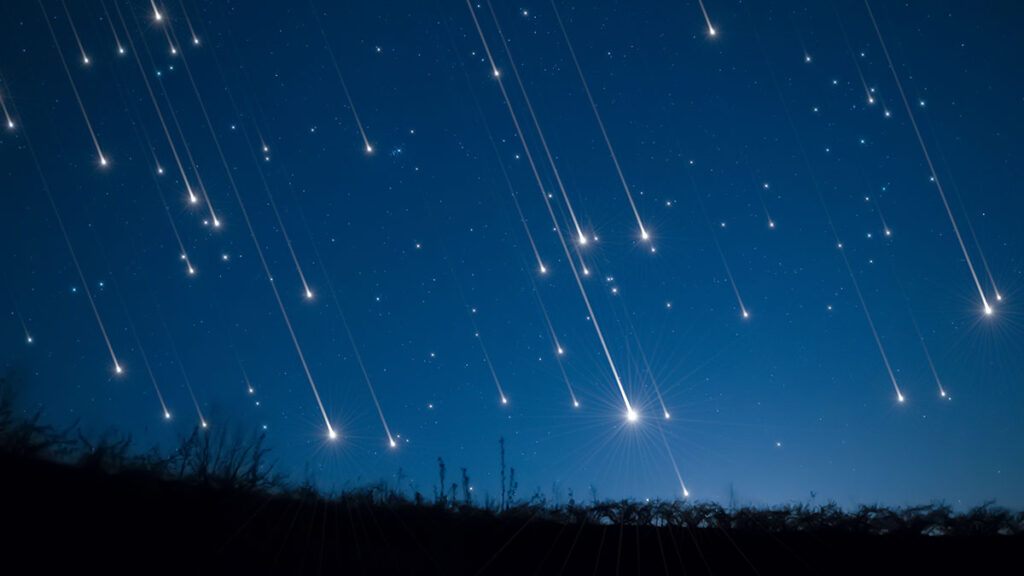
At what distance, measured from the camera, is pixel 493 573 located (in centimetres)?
412

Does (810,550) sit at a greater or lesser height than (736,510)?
lesser

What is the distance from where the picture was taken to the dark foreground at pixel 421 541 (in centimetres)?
350

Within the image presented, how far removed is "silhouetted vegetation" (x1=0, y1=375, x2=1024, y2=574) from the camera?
11.8 feet

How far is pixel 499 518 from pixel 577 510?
66cm

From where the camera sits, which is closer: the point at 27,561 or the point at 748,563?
the point at 27,561

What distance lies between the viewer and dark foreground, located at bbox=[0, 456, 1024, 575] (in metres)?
3.50

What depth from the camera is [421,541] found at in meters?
4.15

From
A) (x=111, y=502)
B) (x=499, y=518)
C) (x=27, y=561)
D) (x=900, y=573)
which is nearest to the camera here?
(x=27, y=561)

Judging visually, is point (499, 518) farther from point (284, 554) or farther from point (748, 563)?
point (748, 563)

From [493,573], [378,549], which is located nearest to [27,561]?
[378,549]

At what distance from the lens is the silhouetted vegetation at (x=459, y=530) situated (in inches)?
141

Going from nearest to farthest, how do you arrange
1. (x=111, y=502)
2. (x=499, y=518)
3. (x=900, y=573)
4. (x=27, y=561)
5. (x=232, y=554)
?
(x=27, y=561), (x=111, y=502), (x=232, y=554), (x=900, y=573), (x=499, y=518)

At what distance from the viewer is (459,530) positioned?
4.23 metres

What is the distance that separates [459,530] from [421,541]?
0.99 ft
